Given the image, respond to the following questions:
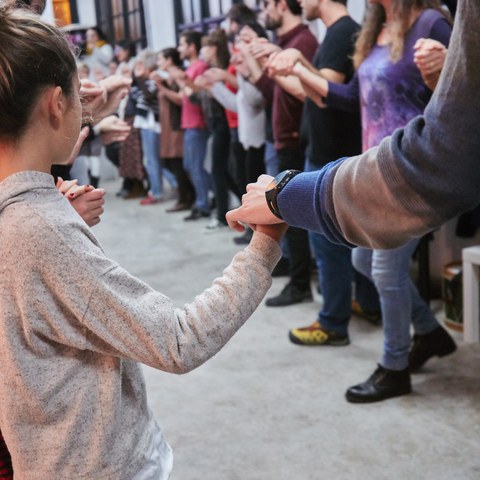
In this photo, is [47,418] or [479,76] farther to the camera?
[47,418]

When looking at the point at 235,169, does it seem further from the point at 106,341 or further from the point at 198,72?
the point at 106,341

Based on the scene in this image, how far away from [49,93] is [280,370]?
2136mm

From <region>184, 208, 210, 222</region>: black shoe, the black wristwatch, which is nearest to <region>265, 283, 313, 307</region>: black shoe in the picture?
the black wristwatch

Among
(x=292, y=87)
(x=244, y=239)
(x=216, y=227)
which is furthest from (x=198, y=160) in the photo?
(x=292, y=87)

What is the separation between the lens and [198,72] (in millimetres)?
6258

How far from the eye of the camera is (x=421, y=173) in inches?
35.9

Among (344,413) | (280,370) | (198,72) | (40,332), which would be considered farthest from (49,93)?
(198,72)

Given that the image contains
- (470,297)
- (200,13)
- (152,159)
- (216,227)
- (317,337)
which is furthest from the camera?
(200,13)

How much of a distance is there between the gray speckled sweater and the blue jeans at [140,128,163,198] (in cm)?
655

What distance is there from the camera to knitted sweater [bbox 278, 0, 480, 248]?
0.85 metres

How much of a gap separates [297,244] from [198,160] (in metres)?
2.91

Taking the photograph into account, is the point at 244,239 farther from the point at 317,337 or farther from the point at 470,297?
the point at 470,297

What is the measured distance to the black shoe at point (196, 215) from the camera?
22.0 ft

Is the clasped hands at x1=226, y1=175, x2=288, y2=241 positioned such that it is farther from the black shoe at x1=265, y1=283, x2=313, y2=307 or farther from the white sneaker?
the white sneaker
